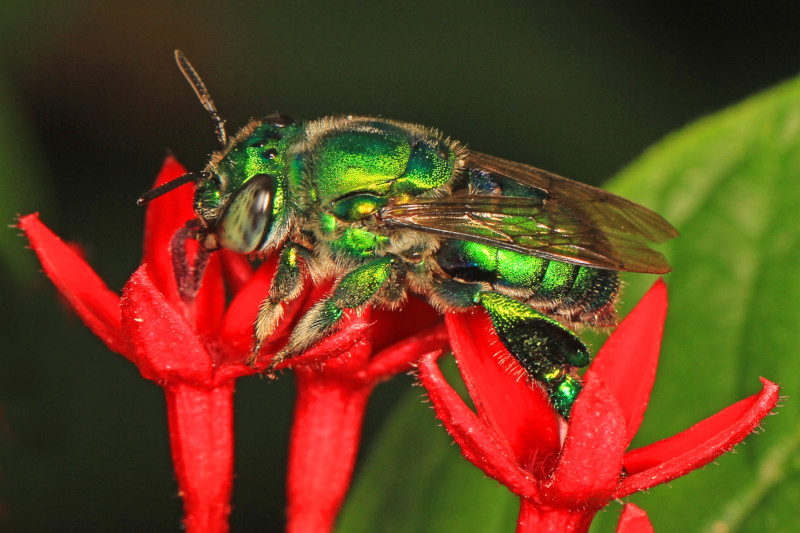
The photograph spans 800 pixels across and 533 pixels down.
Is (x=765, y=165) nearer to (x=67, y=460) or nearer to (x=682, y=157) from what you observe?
(x=682, y=157)

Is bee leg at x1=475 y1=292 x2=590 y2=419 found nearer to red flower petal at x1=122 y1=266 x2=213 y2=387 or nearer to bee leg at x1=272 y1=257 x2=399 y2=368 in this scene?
bee leg at x1=272 y1=257 x2=399 y2=368

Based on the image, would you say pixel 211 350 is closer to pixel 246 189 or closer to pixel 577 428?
pixel 246 189

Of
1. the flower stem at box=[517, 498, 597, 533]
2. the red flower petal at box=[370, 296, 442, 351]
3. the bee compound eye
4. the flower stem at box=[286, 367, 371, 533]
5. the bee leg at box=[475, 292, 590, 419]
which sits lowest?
the flower stem at box=[286, 367, 371, 533]

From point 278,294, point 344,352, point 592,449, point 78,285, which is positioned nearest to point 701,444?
point 592,449

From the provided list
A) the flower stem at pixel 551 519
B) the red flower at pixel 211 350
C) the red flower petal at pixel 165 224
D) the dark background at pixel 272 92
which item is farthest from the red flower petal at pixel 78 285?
the dark background at pixel 272 92

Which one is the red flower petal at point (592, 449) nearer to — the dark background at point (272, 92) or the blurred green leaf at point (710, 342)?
the blurred green leaf at point (710, 342)

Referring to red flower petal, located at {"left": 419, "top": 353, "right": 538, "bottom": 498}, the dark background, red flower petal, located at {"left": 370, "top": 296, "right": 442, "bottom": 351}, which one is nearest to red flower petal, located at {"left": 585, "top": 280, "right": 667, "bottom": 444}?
red flower petal, located at {"left": 419, "top": 353, "right": 538, "bottom": 498}

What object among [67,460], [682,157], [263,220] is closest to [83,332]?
[67,460]
